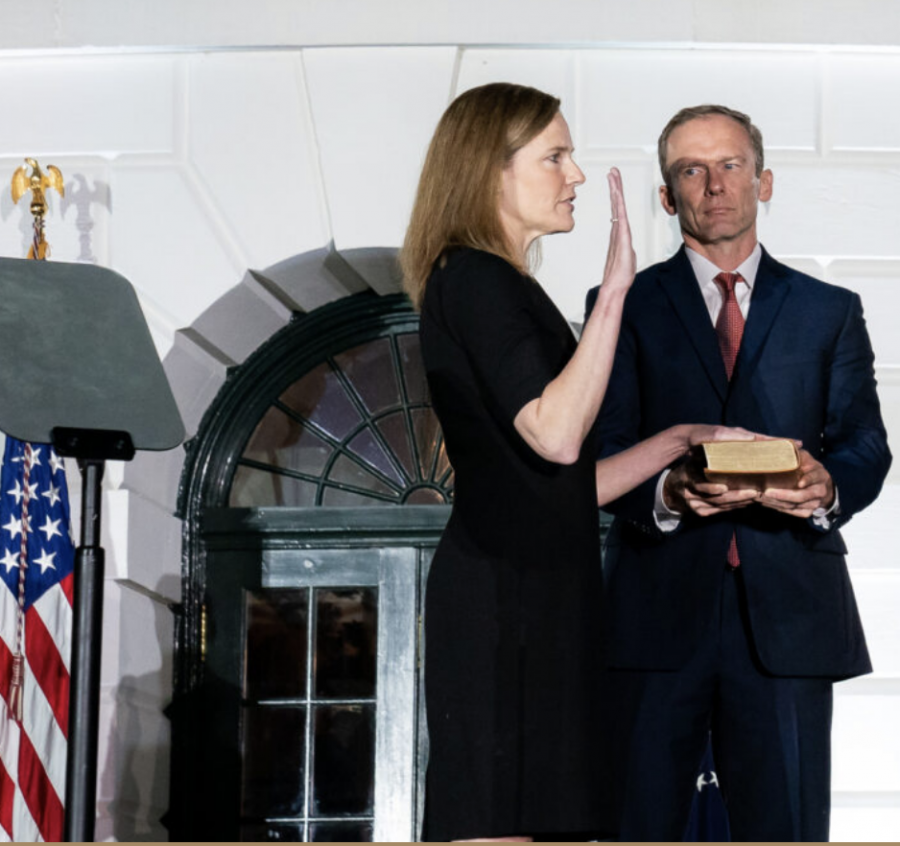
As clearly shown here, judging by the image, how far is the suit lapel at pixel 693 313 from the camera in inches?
139

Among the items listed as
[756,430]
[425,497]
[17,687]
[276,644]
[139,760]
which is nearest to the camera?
[756,430]

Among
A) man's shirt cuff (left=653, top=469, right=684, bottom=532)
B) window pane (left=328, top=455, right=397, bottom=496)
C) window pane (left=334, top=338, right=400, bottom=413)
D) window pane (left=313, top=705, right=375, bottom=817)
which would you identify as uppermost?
window pane (left=334, top=338, right=400, bottom=413)

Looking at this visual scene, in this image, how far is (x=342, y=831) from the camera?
17.6 ft

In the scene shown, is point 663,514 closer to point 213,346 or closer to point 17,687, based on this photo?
point 17,687

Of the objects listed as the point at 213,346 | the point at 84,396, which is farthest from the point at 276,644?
the point at 84,396

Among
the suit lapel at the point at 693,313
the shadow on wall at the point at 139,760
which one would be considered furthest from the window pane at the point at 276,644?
the suit lapel at the point at 693,313

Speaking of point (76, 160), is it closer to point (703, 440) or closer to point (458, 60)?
point (458, 60)

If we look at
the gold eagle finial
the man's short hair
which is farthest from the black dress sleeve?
the gold eagle finial

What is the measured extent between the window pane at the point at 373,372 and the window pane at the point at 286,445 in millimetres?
229

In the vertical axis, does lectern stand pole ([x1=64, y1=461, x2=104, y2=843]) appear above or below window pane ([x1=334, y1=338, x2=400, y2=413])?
below

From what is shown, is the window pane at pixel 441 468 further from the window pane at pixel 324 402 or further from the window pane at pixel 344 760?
the window pane at pixel 344 760

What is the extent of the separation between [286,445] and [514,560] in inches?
123

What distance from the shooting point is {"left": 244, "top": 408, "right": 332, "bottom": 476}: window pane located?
18.7 ft

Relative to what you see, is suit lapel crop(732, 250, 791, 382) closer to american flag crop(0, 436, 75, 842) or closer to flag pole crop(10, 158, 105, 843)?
flag pole crop(10, 158, 105, 843)
